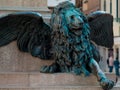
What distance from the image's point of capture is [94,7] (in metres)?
53.2

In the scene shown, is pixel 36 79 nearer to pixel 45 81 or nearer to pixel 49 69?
pixel 45 81

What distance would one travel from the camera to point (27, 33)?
8094 mm

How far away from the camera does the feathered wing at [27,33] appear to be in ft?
26.2

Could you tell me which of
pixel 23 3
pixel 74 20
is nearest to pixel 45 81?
pixel 74 20

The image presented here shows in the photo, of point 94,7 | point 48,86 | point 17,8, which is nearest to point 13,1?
point 17,8

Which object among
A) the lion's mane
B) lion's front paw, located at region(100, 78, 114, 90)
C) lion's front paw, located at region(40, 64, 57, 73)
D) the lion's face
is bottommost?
lion's front paw, located at region(100, 78, 114, 90)

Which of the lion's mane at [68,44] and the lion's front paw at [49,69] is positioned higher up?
the lion's mane at [68,44]

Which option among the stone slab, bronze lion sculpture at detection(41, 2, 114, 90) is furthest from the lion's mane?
the stone slab

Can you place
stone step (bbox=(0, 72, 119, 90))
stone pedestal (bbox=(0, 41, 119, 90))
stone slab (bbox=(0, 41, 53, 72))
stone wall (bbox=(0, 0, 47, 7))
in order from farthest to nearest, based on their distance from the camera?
stone wall (bbox=(0, 0, 47, 7)) < stone slab (bbox=(0, 41, 53, 72)) < stone step (bbox=(0, 72, 119, 90)) < stone pedestal (bbox=(0, 41, 119, 90))

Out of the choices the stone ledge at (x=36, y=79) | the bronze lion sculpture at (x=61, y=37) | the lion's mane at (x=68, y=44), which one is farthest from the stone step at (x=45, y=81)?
the lion's mane at (x=68, y=44)

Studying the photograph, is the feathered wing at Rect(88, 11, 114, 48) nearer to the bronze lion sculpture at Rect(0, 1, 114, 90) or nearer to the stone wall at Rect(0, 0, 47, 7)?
the bronze lion sculpture at Rect(0, 1, 114, 90)

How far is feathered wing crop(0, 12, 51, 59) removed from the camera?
7973mm

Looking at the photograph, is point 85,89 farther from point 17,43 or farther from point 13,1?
point 13,1

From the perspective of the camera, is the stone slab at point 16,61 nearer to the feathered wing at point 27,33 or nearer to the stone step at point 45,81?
the feathered wing at point 27,33
